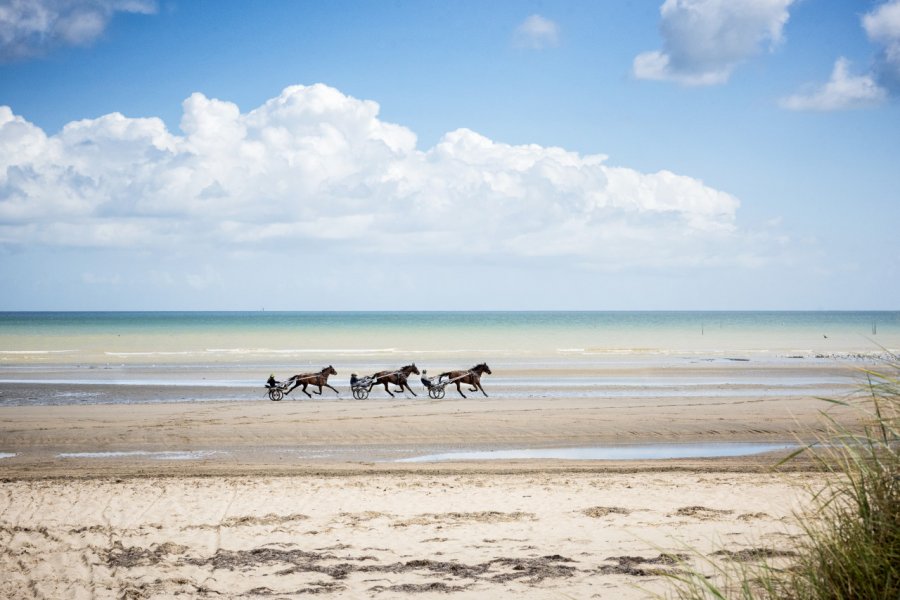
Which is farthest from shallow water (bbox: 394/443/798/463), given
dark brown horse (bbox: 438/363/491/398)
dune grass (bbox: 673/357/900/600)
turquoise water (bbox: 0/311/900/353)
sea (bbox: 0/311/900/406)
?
turquoise water (bbox: 0/311/900/353)

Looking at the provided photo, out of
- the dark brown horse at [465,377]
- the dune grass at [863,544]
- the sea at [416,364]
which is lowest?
the sea at [416,364]

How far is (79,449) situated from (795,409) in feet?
53.4

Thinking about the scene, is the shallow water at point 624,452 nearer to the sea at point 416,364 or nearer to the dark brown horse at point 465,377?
the sea at point 416,364

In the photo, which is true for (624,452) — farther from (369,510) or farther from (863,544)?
(863,544)

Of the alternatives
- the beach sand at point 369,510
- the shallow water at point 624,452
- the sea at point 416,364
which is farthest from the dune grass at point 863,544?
the sea at point 416,364

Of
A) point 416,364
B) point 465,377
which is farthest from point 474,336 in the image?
point 465,377

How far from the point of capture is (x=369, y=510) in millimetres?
9055

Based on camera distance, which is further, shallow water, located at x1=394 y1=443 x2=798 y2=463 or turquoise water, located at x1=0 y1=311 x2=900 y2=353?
turquoise water, located at x1=0 y1=311 x2=900 y2=353

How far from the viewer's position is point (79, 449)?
47.0 ft

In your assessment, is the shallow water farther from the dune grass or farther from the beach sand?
the dune grass

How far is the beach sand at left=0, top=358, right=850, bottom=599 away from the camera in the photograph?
674cm

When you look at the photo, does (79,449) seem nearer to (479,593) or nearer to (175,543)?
(175,543)

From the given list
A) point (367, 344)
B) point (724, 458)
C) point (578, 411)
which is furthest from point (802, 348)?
point (724, 458)

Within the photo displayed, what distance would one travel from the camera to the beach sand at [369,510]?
674 cm
